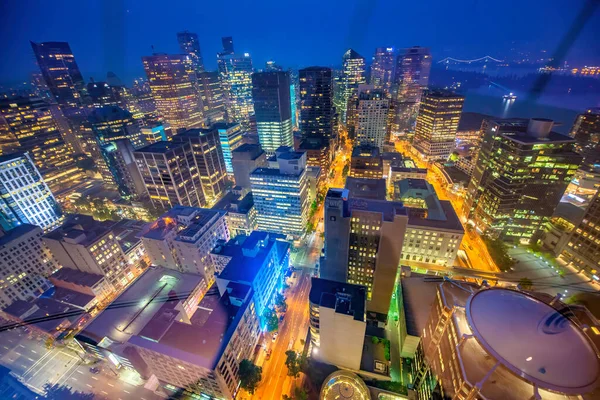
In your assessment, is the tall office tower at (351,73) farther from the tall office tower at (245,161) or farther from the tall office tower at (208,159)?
the tall office tower at (208,159)

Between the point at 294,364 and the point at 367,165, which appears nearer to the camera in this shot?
the point at 294,364

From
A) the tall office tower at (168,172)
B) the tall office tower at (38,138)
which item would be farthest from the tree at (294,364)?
the tall office tower at (38,138)

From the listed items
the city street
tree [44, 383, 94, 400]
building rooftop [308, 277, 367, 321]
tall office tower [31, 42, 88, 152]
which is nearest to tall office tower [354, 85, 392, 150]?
building rooftop [308, 277, 367, 321]

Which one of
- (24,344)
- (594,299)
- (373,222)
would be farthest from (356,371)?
(24,344)

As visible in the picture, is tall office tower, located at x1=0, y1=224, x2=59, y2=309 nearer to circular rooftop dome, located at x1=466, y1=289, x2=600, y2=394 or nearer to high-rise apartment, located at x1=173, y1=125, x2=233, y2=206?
high-rise apartment, located at x1=173, y1=125, x2=233, y2=206

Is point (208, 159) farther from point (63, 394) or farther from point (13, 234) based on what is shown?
point (63, 394)

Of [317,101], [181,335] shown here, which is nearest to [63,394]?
[181,335]
